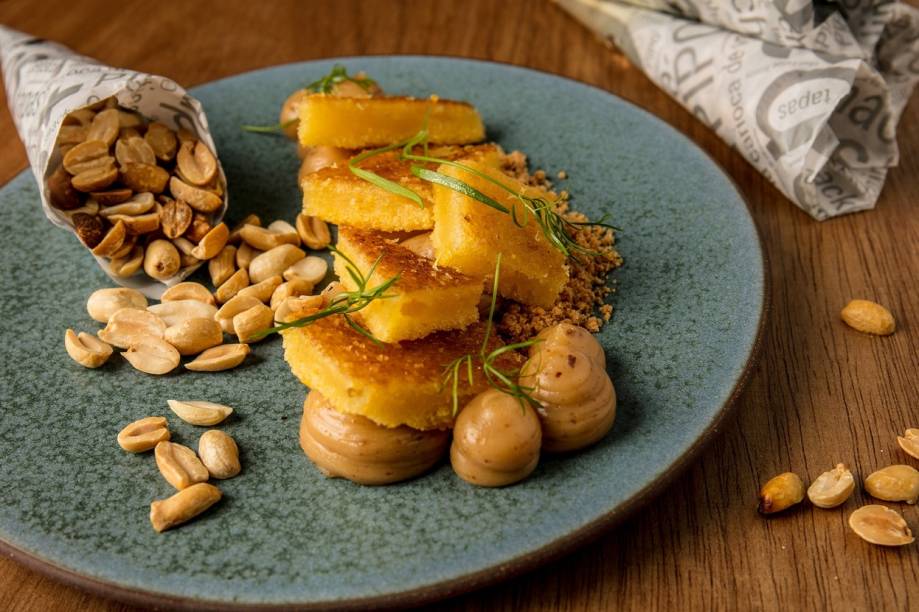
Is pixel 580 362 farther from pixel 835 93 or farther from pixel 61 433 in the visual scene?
pixel 835 93

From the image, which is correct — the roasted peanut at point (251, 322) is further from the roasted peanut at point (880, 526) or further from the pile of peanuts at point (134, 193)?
the roasted peanut at point (880, 526)

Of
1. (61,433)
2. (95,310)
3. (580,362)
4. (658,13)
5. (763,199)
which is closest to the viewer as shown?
(580,362)

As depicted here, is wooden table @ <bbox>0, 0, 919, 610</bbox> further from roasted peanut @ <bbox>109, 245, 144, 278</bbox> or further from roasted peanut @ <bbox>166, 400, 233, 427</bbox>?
roasted peanut @ <bbox>109, 245, 144, 278</bbox>

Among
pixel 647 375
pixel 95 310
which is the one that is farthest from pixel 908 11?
pixel 95 310

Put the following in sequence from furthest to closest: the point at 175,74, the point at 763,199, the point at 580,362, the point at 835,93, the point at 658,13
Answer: the point at 175,74, the point at 658,13, the point at 763,199, the point at 835,93, the point at 580,362

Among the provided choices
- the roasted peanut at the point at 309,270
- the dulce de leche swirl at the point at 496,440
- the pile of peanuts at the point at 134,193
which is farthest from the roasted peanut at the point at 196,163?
the dulce de leche swirl at the point at 496,440

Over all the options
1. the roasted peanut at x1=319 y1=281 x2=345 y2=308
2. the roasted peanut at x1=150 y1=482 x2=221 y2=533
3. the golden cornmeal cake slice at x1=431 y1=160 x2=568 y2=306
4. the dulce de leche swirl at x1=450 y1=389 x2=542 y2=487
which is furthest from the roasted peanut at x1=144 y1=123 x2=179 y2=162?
the dulce de leche swirl at x1=450 y1=389 x2=542 y2=487

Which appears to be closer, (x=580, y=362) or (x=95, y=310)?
(x=580, y=362)
